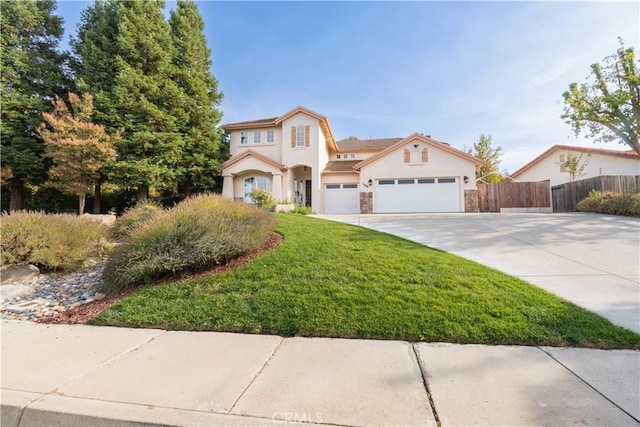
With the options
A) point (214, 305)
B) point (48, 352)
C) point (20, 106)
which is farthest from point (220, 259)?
point (20, 106)

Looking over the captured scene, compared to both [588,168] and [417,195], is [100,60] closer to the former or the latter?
[417,195]

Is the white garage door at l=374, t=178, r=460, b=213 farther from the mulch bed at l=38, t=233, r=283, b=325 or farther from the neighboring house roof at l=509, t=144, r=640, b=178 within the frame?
the mulch bed at l=38, t=233, r=283, b=325

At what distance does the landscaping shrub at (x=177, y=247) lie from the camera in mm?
4910

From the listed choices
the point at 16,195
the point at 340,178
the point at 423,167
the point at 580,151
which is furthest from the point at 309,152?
the point at 580,151

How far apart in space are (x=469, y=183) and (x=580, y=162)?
33.2 ft

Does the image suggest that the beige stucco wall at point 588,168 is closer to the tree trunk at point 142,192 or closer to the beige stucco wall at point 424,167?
the beige stucco wall at point 424,167

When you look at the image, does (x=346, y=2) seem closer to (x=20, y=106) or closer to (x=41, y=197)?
(x=20, y=106)

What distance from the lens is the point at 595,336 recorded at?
3158 mm

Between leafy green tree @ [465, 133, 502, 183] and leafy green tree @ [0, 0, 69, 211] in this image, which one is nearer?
leafy green tree @ [0, 0, 69, 211]

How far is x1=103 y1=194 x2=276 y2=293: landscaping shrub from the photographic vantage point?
4.91 metres

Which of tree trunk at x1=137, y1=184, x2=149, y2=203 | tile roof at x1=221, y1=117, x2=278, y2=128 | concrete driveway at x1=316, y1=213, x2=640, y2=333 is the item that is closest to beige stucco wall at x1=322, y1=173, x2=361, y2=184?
tile roof at x1=221, y1=117, x2=278, y2=128

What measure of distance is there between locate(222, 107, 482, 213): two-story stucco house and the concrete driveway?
25.1 ft

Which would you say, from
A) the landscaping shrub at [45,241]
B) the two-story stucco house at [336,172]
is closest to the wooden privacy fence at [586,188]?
the two-story stucco house at [336,172]

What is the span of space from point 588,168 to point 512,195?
23.8ft
